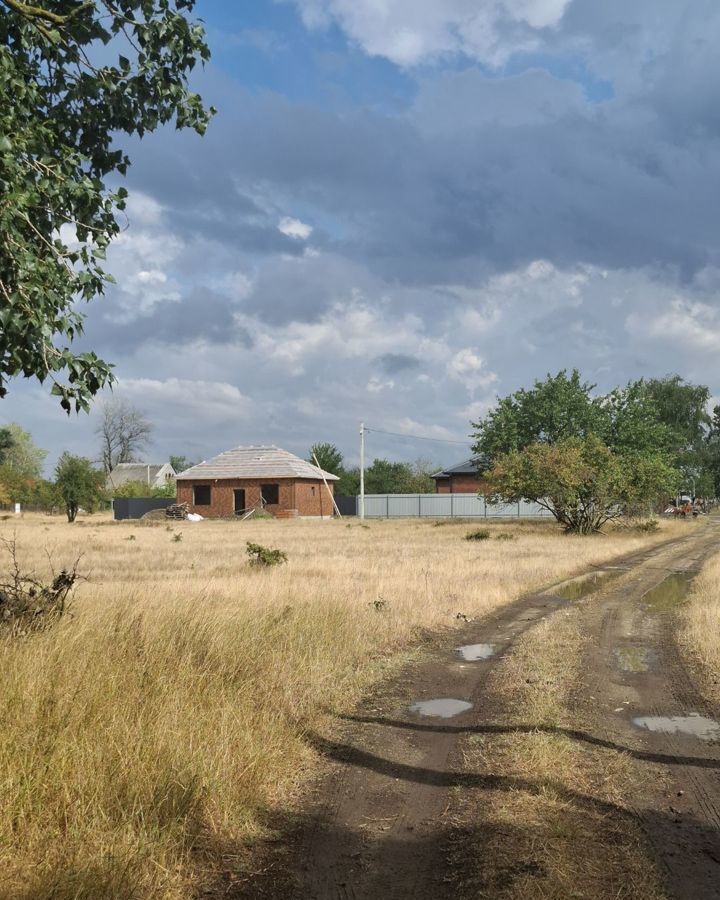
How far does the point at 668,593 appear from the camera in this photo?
15781 millimetres

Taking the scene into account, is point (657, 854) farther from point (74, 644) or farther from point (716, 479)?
point (716, 479)

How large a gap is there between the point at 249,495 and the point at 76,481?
44.1 feet

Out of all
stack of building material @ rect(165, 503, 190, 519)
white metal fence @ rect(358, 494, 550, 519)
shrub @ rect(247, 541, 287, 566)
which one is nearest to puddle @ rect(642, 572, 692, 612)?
shrub @ rect(247, 541, 287, 566)

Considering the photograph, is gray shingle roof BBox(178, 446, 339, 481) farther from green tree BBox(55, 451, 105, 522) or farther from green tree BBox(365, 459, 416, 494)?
green tree BBox(365, 459, 416, 494)

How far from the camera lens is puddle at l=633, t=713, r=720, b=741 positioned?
6.39 m

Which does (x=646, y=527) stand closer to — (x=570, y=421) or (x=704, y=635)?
(x=570, y=421)

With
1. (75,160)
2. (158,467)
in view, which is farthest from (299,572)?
(158,467)

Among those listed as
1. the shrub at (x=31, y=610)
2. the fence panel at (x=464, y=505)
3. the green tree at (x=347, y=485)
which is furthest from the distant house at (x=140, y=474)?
the shrub at (x=31, y=610)

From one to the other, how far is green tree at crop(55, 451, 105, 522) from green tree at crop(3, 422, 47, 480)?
176 feet

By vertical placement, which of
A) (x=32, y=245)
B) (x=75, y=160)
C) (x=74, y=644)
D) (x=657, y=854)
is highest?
(x=75, y=160)

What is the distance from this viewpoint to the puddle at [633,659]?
8.85 meters

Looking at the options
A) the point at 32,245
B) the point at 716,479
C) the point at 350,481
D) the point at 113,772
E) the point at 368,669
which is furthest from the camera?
the point at 716,479

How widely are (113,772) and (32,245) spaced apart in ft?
12.3

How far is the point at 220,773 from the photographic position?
4914mm
